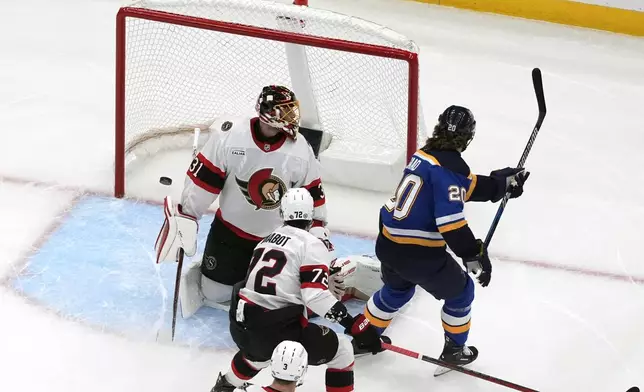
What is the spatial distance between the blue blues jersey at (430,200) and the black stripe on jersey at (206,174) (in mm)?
620

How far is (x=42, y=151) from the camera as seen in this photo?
4.92 meters

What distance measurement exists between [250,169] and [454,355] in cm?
94

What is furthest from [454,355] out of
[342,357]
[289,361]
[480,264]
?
[289,361]

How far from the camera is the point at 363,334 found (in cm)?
314

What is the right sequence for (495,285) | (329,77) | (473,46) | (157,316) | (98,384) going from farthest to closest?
(473,46) < (329,77) < (495,285) < (157,316) < (98,384)

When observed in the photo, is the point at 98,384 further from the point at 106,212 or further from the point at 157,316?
the point at 106,212

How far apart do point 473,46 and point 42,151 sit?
261cm

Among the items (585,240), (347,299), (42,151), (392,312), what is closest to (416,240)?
(392,312)

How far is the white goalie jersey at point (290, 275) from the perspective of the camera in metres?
3.04

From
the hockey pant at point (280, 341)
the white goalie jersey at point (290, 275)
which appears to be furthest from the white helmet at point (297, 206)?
the hockey pant at point (280, 341)

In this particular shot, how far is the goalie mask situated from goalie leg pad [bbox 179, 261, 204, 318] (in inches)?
25.7

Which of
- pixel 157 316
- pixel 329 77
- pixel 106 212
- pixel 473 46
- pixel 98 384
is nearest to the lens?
pixel 98 384

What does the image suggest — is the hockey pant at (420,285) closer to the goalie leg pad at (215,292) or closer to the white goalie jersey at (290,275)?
the white goalie jersey at (290,275)

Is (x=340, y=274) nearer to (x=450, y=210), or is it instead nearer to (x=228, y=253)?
(x=228, y=253)
